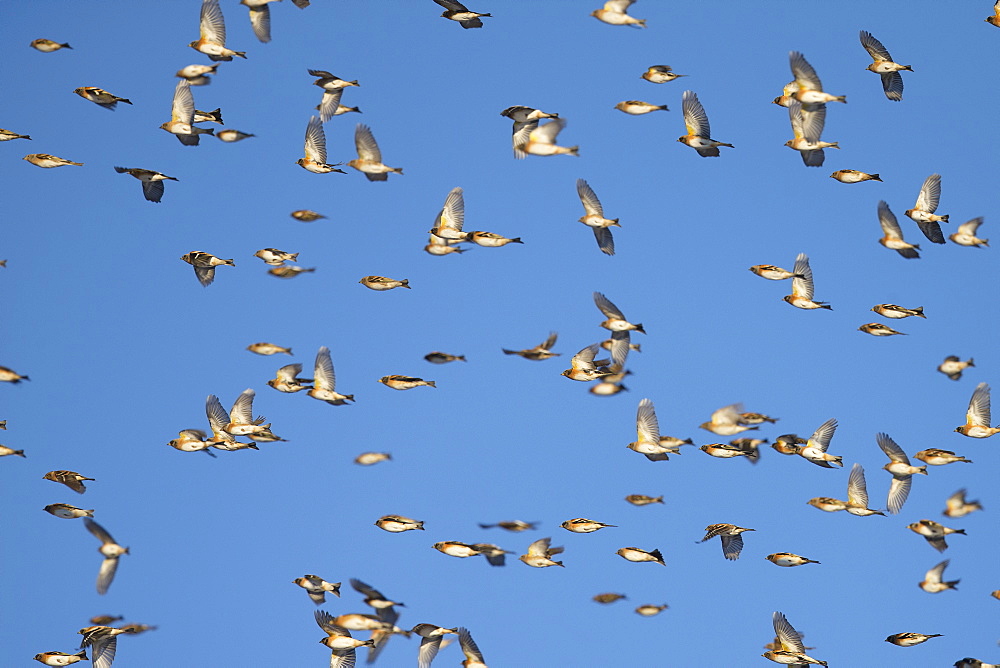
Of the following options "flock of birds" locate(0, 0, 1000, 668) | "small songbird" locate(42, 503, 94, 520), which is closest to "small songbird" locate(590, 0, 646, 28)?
"flock of birds" locate(0, 0, 1000, 668)

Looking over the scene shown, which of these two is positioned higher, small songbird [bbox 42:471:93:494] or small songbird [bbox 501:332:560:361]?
small songbird [bbox 501:332:560:361]

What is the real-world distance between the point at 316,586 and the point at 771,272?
1544 centimetres

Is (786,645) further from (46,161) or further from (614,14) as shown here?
(46,161)

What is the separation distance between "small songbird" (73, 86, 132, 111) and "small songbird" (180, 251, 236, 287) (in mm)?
4840

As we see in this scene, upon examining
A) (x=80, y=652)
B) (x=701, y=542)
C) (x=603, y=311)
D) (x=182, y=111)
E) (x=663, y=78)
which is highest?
(x=663, y=78)

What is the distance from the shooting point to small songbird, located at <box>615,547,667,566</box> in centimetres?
4328

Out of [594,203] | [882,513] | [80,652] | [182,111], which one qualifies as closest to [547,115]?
[594,203]

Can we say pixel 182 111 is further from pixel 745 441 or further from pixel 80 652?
pixel 745 441

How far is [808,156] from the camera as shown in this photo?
45.0 meters

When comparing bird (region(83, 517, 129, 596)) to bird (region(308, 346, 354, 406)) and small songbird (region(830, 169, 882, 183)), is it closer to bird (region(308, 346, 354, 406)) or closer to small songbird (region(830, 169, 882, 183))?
bird (region(308, 346, 354, 406))

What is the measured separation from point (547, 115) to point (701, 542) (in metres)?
12.3

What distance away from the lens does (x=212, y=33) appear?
43844 mm

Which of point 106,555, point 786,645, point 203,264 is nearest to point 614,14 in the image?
point 203,264

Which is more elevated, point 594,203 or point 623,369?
point 594,203
